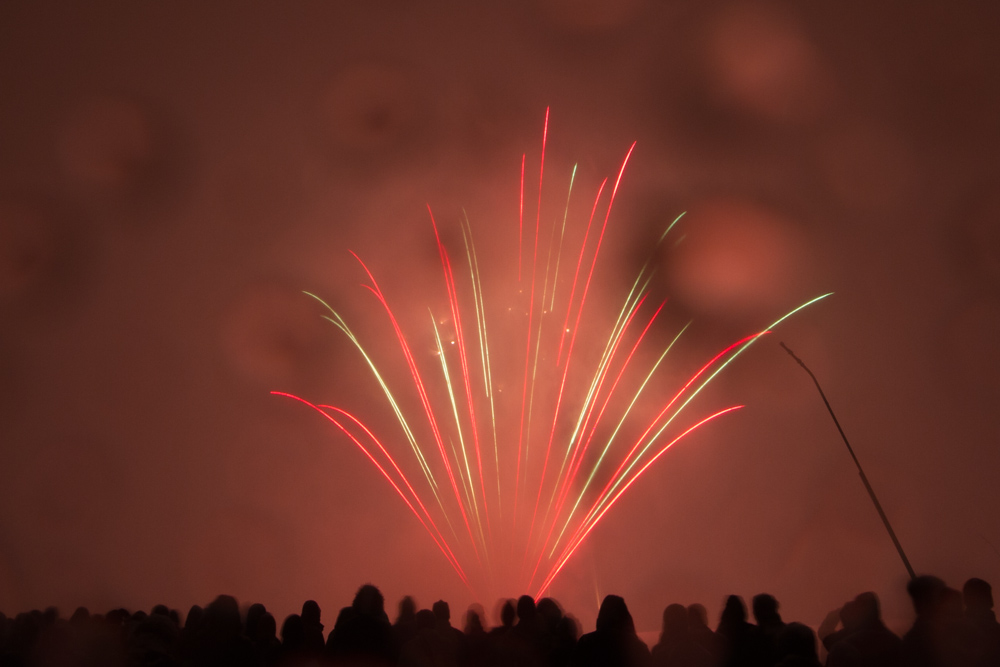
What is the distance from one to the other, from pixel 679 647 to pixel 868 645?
144 centimetres

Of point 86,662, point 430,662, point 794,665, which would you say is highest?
point 86,662

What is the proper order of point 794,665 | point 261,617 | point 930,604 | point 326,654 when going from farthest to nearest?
point 261,617 → point 326,654 → point 930,604 → point 794,665

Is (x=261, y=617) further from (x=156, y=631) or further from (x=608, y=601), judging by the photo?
(x=608, y=601)

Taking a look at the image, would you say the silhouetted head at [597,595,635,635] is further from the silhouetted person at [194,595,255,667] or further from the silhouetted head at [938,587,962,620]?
the silhouetted person at [194,595,255,667]

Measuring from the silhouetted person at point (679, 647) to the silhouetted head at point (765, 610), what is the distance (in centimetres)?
81

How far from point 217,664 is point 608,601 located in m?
3.43

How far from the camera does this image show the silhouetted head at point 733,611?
20.8 feet

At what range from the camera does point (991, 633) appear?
5.48 m

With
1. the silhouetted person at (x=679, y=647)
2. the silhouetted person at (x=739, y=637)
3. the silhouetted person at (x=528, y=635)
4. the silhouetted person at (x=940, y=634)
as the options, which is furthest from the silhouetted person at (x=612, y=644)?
the silhouetted person at (x=940, y=634)

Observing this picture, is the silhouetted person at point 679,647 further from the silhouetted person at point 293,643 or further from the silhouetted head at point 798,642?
the silhouetted person at point 293,643

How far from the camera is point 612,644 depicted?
18.8 ft

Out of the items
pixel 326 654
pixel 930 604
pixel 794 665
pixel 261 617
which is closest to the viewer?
pixel 794 665

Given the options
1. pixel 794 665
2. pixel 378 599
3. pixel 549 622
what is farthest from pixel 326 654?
pixel 794 665

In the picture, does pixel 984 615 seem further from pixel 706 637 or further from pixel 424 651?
pixel 424 651
